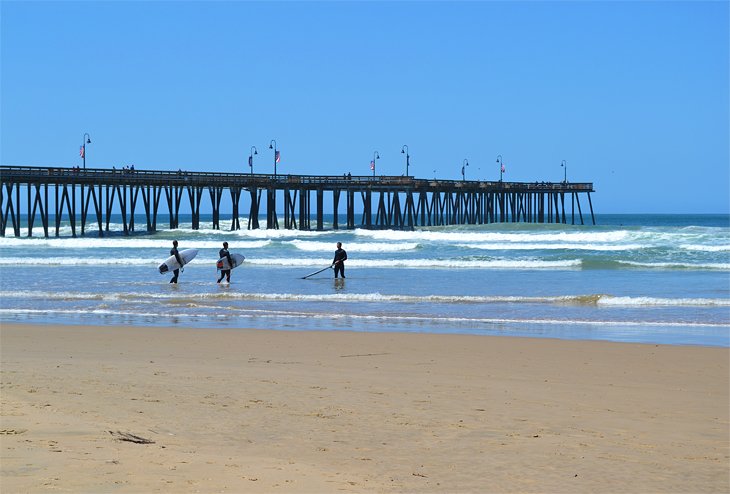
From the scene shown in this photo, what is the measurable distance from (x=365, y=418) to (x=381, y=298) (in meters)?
12.2

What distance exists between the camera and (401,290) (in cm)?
2123

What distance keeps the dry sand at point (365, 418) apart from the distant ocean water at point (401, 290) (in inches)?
119

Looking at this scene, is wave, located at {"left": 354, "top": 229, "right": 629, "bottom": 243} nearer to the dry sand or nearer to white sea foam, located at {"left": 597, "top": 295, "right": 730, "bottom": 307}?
white sea foam, located at {"left": 597, "top": 295, "right": 730, "bottom": 307}

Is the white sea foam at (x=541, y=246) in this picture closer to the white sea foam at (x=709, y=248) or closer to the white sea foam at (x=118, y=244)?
the white sea foam at (x=709, y=248)

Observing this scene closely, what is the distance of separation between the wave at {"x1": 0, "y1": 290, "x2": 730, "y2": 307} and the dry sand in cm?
639

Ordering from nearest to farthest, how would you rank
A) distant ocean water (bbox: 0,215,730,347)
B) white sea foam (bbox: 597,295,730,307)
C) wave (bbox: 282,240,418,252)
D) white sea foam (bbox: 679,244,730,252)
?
distant ocean water (bbox: 0,215,730,347) → white sea foam (bbox: 597,295,730,307) → white sea foam (bbox: 679,244,730,252) → wave (bbox: 282,240,418,252)

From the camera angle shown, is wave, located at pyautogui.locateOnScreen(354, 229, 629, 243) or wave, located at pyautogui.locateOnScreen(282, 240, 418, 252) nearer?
wave, located at pyautogui.locateOnScreen(282, 240, 418, 252)

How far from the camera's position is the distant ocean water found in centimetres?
1454

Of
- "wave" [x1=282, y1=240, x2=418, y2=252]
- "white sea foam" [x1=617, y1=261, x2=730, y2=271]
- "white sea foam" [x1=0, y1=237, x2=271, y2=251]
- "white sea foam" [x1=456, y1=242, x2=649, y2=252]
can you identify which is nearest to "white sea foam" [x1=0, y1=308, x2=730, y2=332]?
"white sea foam" [x1=617, y1=261, x2=730, y2=271]

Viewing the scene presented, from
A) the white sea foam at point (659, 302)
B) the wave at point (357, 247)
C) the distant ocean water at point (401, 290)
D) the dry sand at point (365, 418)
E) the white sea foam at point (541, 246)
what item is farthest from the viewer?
the wave at point (357, 247)

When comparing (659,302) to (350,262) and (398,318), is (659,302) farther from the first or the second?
(350,262)

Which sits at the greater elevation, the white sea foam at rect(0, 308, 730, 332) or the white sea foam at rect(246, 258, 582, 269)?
the white sea foam at rect(246, 258, 582, 269)

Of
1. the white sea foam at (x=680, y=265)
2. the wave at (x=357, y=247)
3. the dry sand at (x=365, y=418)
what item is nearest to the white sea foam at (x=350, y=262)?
the white sea foam at (x=680, y=265)

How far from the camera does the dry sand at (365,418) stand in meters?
5.25
